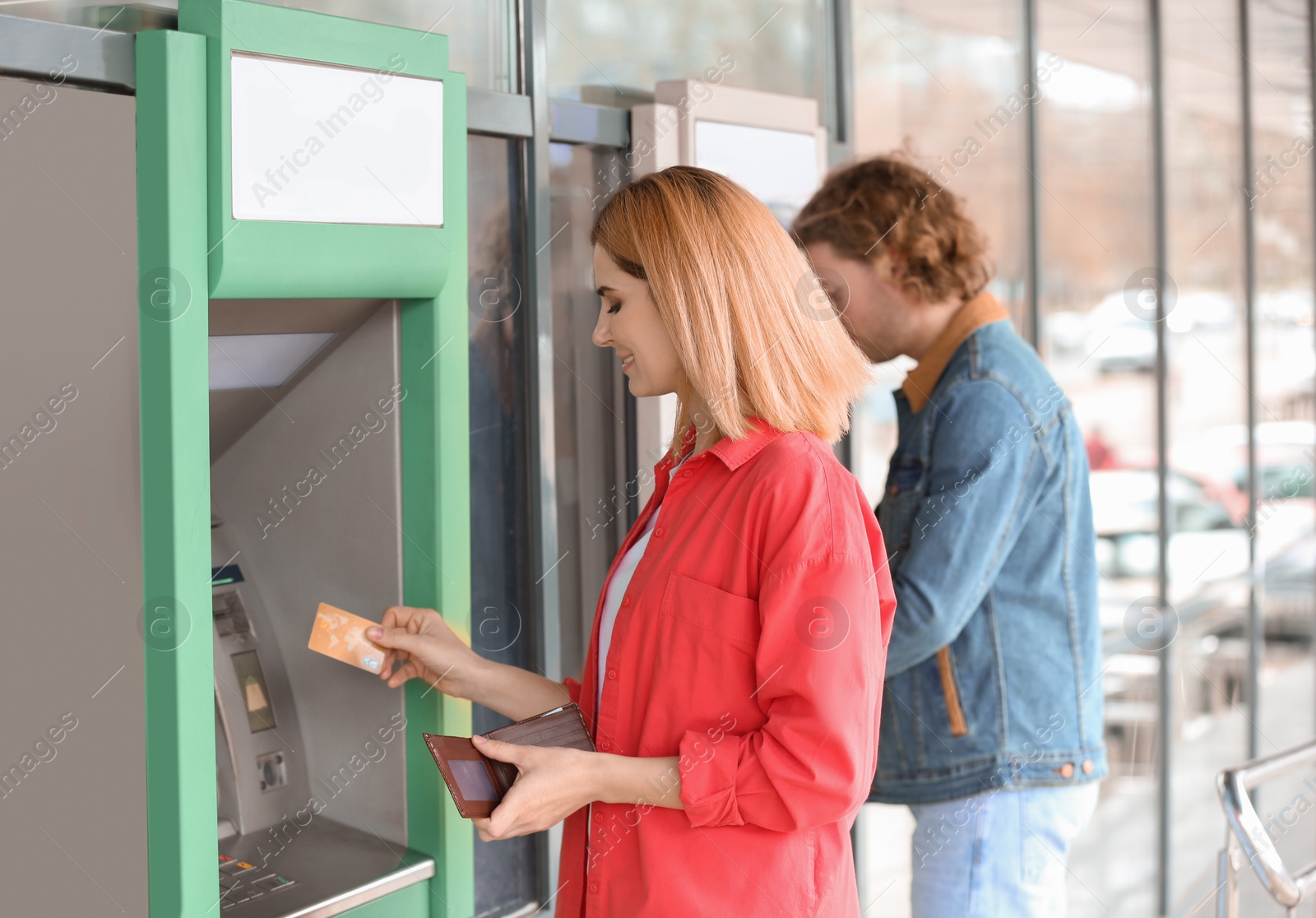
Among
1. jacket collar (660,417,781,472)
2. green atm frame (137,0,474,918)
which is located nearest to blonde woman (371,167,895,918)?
jacket collar (660,417,781,472)

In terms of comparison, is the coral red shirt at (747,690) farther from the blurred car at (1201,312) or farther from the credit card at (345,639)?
the blurred car at (1201,312)

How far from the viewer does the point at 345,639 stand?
5.54 ft

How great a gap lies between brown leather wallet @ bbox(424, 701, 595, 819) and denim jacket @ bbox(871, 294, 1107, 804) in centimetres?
63

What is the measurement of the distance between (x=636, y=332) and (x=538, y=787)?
0.53m

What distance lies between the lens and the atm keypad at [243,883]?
1.66 m

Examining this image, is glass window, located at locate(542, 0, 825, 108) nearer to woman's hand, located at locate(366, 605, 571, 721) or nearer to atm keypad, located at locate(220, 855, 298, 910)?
woman's hand, located at locate(366, 605, 571, 721)

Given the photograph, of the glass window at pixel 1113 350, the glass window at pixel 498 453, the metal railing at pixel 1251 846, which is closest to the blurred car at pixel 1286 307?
the glass window at pixel 1113 350

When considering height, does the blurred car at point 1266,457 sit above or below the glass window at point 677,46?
below

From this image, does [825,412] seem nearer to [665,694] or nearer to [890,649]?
[665,694]

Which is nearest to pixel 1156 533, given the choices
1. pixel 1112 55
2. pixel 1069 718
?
pixel 1112 55

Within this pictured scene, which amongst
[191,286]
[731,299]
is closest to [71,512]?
[191,286]

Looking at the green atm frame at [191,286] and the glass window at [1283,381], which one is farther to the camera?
the glass window at [1283,381]

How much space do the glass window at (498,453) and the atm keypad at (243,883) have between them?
43 centimetres

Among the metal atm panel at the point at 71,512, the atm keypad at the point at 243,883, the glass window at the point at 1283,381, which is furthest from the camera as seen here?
the glass window at the point at 1283,381
